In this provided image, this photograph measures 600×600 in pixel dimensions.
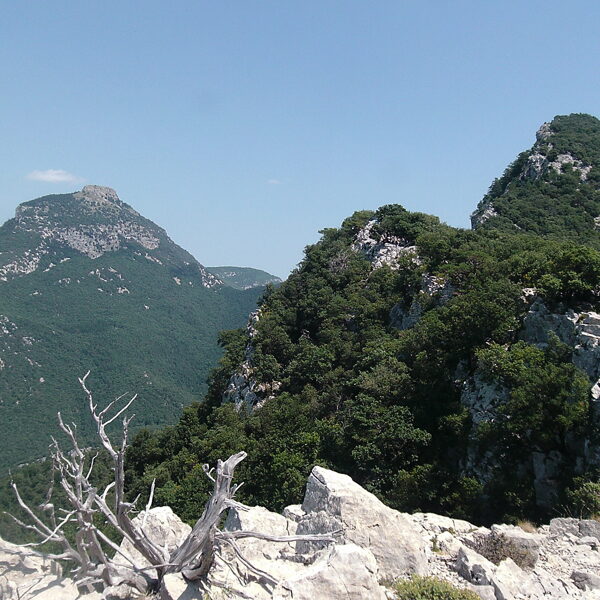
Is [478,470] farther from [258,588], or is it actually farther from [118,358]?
[118,358]

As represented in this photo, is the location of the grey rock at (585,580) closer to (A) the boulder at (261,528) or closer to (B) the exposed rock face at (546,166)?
(A) the boulder at (261,528)

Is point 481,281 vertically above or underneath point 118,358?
above

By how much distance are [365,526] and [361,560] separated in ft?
6.28

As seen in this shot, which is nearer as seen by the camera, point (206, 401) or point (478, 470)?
point (478, 470)

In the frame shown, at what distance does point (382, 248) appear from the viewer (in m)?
54.4

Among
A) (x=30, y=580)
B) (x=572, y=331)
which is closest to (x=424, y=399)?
(x=572, y=331)

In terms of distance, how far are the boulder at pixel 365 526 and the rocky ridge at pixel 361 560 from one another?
2 centimetres

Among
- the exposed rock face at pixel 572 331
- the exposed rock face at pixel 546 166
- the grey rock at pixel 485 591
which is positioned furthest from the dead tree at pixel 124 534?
the exposed rock face at pixel 546 166

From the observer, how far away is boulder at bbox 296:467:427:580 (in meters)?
9.75

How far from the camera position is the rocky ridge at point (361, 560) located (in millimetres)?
7973

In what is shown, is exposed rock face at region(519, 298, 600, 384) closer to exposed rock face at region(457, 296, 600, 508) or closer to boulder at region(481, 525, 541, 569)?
exposed rock face at region(457, 296, 600, 508)

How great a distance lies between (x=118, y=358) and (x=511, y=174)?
125205 mm

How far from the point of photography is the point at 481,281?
96.9 feet

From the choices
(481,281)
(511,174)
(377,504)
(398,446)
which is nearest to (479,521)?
(398,446)
